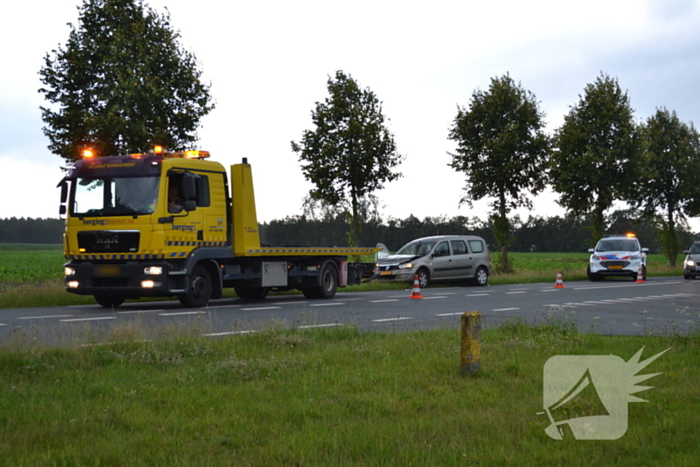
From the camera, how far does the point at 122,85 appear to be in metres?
20.1

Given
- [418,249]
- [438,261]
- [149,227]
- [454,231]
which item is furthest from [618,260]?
[454,231]

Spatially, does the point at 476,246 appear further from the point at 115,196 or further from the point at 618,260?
the point at 115,196

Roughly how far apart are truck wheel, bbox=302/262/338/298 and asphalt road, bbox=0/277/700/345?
0.31m

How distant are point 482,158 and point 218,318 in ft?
80.9

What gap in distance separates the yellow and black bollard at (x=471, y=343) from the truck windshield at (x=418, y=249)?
19.0 meters

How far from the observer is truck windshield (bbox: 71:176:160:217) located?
618 inches

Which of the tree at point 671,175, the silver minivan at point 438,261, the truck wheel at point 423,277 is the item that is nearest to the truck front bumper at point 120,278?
the silver minivan at point 438,261

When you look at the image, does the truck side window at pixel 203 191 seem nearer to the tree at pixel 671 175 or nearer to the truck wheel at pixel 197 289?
the truck wheel at pixel 197 289

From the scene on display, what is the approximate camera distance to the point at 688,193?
154ft

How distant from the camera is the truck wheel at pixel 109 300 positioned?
17.0 m

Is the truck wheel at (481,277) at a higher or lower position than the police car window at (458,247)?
lower

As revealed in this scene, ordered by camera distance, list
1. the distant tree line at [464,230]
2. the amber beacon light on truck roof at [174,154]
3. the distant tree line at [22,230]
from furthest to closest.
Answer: the distant tree line at [22,230]
the distant tree line at [464,230]
the amber beacon light on truck roof at [174,154]

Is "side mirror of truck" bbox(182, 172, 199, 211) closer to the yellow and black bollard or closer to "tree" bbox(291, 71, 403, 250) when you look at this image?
the yellow and black bollard

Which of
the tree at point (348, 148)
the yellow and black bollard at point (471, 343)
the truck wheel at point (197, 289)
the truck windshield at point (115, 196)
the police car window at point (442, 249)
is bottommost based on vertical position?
the yellow and black bollard at point (471, 343)
